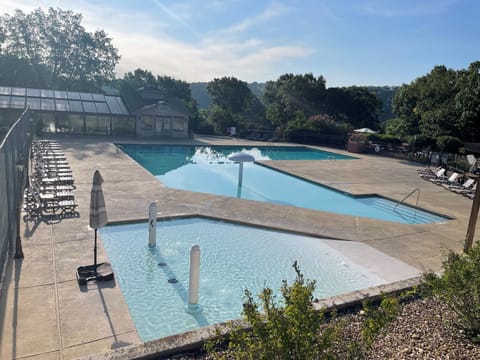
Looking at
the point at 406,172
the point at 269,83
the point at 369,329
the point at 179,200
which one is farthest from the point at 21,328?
the point at 269,83

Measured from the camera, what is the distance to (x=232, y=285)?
19.5 feet

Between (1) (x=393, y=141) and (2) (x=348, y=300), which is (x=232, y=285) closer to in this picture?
(2) (x=348, y=300)

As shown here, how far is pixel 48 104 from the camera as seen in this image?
23328mm

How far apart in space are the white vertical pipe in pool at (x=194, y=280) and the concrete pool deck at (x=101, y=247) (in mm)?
971

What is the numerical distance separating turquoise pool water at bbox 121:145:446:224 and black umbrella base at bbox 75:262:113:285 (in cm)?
733

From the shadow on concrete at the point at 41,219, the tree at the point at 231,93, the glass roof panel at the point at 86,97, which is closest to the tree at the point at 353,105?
the tree at the point at 231,93

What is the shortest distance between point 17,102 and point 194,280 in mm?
23213

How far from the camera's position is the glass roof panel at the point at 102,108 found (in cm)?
2459

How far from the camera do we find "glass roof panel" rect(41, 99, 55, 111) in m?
22.9

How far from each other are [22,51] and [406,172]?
1531 inches

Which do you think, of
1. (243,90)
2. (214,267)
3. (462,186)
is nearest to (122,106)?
(214,267)

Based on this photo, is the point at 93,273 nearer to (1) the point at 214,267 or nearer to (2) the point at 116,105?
(1) the point at 214,267

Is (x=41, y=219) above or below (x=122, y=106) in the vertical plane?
below

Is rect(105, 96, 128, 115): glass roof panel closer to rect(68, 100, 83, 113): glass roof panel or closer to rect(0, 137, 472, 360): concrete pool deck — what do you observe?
rect(68, 100, 83, 113): glass roof panel
